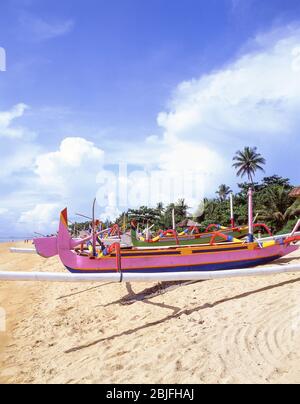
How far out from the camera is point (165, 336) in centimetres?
589

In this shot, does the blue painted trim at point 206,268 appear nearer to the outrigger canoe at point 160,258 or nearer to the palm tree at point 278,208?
the outrigger canoe at point 160,258

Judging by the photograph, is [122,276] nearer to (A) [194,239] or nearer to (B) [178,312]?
(B) [178,312]

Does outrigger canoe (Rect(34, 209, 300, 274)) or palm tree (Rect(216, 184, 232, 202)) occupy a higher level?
palm tree (Rect(216, 184, 232, 202))

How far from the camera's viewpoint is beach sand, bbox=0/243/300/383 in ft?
15.1

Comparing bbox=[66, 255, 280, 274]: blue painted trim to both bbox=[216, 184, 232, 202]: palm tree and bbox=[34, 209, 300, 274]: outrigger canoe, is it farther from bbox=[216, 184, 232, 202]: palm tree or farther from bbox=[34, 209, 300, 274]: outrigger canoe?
bbox=[216, 184, 232, 202]: palm tree

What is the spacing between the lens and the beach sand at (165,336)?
4598 mm

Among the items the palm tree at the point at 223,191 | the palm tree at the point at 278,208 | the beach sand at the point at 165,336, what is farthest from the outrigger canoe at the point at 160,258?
the palm tree at the point at 223,191

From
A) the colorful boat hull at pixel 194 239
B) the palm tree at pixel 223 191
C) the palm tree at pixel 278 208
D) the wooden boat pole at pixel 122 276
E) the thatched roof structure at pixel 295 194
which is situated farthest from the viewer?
the palm tree at pixel 223 191

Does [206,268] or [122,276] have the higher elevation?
[122,276]

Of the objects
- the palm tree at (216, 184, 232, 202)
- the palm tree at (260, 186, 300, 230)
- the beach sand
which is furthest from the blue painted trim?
the palm tree at (216, 184, 232, 202)

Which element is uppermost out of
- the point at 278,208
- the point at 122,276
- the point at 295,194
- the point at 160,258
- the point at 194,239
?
the point at 295,194

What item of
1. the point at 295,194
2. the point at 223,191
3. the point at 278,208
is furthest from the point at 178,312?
the point at 223,191

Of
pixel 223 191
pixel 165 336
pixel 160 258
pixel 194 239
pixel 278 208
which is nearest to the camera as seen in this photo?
pixel 165 336

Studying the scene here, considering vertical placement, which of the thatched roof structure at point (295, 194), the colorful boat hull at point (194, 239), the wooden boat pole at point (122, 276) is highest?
the thatched roof structure at point (295, 194)
